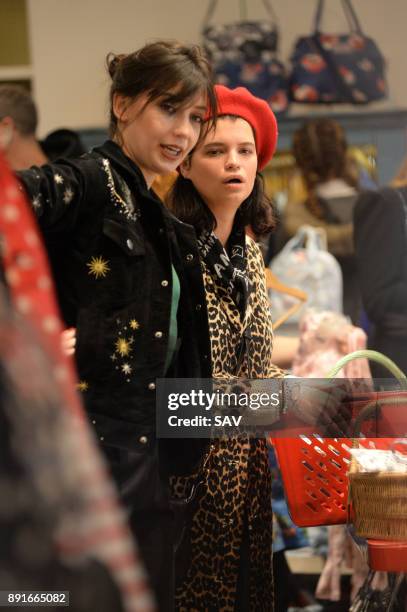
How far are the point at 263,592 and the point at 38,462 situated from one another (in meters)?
0.94

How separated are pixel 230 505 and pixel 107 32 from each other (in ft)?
3.50

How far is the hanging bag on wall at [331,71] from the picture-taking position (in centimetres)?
333

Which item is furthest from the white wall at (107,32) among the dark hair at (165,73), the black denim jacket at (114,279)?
the black denim jacket at (114,279)

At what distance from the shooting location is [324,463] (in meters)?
1.80

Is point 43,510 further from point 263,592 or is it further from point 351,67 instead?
point 351,67

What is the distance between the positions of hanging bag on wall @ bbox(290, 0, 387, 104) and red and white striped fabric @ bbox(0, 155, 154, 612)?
2.28 m

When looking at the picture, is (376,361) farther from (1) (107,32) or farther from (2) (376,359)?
(1) (107,32)

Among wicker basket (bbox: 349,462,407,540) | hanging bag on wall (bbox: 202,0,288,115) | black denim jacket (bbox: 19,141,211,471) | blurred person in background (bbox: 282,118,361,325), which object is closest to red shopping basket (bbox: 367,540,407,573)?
wicker basket (bbox: 349,462,407,540)

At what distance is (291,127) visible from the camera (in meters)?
3.40

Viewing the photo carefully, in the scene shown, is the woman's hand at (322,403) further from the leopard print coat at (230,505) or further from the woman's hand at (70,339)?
the woman's hand at (70,339)

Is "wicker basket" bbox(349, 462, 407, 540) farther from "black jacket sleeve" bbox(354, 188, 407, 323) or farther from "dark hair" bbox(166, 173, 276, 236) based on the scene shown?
"black jacket sleeve" bbox(354, 188, 407, 323)

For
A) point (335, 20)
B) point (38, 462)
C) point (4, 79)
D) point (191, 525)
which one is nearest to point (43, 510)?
point (38, 462)

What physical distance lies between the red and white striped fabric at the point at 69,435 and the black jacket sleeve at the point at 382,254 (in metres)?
1.49

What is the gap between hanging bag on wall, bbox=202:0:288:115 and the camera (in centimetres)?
324
